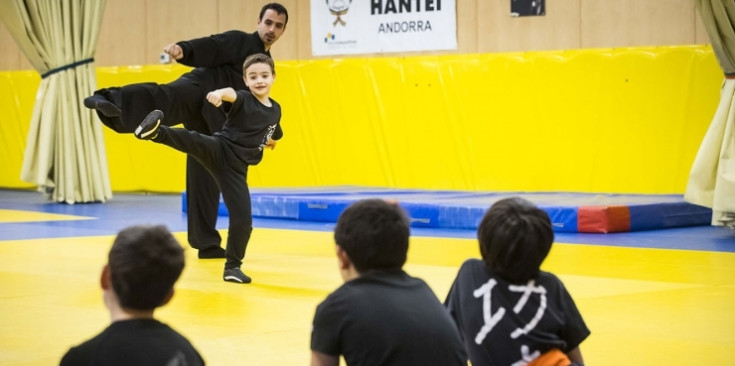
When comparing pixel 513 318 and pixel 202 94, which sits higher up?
pixel 202 94

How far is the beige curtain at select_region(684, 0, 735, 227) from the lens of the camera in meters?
8.54

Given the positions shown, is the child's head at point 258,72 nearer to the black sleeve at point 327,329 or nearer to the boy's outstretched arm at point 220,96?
the boy's outstretched arm at point 220,96

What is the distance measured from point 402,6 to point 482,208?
4188mm

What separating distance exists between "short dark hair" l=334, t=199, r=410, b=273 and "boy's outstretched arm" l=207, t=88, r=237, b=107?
3437mm

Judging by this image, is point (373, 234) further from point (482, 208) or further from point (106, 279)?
point (482, 208)

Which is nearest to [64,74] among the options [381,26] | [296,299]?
[381,26]

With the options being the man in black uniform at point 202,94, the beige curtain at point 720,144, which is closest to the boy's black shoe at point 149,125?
the man in black uniform at point 202,94

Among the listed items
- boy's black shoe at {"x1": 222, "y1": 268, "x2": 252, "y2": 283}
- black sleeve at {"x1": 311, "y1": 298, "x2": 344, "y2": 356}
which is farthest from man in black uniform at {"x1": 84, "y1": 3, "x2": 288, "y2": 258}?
black sleeve at {"x1": 311, "y1": 298, "x2": 344, "y2": 356}

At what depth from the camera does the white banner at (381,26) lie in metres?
13.1

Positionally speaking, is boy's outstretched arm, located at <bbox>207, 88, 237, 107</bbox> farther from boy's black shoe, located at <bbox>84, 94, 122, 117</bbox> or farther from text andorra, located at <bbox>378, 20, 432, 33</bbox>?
text andorra, located at <bbox>378, 20, 432, 33</bbox>

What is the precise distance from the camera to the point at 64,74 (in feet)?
41.7

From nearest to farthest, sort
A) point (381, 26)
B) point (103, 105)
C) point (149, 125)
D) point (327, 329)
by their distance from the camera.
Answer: point (327, 329) < point (149, 125) < point (103, 105) < point (381, 26)

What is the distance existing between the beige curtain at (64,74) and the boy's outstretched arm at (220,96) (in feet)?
22.4

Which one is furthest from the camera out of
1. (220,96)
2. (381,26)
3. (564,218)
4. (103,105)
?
(381,26)
